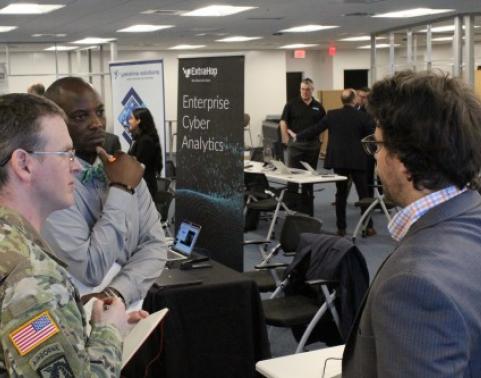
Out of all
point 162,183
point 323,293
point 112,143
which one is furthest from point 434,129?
point 162,183

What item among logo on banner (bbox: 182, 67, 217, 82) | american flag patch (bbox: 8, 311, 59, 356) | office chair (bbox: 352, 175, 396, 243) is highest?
logo on banner (bbox: 182, 67, 217, 82)

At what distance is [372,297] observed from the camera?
1.45 metres

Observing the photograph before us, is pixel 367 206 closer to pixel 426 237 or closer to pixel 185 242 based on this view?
pixel 185 242

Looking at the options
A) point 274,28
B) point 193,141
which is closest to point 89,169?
point 193,141

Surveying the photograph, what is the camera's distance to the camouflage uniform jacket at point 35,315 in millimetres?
1232

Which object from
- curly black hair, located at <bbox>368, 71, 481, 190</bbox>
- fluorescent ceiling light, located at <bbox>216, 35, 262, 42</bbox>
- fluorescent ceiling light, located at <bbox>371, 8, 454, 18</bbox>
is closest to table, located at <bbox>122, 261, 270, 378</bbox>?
curly black hair, located at <bbox>368, 71, 481, 190</bbox>

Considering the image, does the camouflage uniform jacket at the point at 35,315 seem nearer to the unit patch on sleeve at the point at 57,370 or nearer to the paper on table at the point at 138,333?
the unit patch on sleeve at the point at 57,370

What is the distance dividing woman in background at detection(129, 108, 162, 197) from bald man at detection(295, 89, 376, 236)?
2.39m

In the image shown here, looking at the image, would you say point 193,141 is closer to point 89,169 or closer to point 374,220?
point 89,169

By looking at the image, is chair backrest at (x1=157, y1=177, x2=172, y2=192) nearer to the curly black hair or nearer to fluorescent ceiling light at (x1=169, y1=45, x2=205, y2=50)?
the curly black hair

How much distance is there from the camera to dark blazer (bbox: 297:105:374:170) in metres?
7.79

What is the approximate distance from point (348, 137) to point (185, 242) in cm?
429

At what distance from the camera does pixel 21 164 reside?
1.47 metres

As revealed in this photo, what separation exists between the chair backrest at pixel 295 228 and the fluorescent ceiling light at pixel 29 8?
614 centimetres
